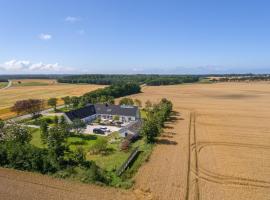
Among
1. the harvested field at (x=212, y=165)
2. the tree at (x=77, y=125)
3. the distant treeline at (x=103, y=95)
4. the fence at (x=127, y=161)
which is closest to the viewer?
the harvested field at (x=212, y=165)

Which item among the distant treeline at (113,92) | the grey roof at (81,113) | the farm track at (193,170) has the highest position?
the distant treeline at (113,92)

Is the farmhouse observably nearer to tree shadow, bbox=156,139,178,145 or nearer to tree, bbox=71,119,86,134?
tree, bbox=71,119,86,134

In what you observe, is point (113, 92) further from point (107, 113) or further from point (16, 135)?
point (16, 135)

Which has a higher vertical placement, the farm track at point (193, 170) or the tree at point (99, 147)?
the tree at point (99, 147)

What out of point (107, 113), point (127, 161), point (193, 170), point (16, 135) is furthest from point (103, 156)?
point (107, 113)

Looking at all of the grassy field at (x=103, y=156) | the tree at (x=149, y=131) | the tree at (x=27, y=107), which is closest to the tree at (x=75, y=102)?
the tree at (x=27, y=107)

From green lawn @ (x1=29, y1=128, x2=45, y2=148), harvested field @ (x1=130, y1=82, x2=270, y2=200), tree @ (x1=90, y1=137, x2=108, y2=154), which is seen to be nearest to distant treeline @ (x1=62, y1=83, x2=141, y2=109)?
green lawn @ (x1=29, y1=128, x2=45, y2=148)

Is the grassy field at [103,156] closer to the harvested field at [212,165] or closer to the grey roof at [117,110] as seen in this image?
the harvested field at [212,165]

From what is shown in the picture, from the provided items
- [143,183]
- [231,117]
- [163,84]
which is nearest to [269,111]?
[231,117]
